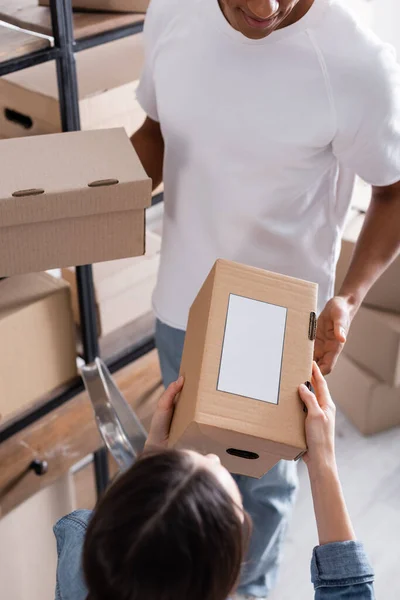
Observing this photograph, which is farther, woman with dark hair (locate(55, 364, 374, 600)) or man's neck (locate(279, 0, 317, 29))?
man's neck (locate(279, 0, 317, 29))

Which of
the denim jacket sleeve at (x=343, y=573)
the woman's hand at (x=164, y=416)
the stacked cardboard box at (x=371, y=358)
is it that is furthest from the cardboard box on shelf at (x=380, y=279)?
the denim jacket sleeve at (x=343, y=573)

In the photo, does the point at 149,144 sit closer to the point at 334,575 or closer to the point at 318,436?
the point at 318,436

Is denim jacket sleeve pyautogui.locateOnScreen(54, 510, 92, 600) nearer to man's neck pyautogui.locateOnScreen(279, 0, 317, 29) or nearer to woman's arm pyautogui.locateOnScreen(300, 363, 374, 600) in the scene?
woman's arm pyautogui.locateOnScreen(300, 363, 374, 600)

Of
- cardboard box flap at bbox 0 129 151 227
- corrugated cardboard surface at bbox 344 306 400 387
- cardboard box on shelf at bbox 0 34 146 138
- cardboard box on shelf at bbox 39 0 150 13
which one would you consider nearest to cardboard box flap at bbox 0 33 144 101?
cardboard box on shelf at bbox 0 34 146 138

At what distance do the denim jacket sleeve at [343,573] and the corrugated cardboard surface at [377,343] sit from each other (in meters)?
1.15

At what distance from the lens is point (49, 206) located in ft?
3.61

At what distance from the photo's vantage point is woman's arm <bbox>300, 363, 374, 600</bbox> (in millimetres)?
851

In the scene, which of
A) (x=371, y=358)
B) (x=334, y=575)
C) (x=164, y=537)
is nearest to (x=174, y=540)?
(x=164, y=537)

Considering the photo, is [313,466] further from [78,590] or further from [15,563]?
[15,563]

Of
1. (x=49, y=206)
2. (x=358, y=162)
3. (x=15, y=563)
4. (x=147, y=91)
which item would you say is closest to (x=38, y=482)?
(x=15, y=563)

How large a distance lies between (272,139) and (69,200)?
312 millimetres

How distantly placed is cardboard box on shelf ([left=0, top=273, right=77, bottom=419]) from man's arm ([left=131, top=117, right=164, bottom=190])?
0.96ft

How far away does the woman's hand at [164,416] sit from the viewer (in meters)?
1.02

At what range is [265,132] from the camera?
1135mm
